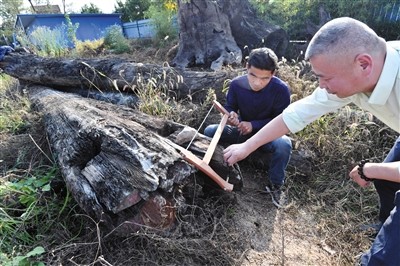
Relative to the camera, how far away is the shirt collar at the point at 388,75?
137 cm

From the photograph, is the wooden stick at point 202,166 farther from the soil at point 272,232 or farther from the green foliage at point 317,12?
the green foliage at point 317,12

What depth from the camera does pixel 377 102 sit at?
148 cm

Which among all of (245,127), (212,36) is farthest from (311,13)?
(245,127)

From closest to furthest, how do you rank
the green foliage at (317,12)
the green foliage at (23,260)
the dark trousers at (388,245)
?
the dark trousers at (388,245)
the green foliage at (23,260)
the green foliage at (317,12)

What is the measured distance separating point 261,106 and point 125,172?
4.94 ft

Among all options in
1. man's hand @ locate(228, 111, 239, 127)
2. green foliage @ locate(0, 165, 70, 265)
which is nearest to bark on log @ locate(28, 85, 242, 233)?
green foliage @ locate(0, 165, 70, 265)

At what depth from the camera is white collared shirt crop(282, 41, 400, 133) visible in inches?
54.3

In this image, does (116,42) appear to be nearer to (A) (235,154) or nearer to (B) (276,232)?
(A) (235,154)

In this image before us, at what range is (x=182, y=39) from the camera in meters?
6.14

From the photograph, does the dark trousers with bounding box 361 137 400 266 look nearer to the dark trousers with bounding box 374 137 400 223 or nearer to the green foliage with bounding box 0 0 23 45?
the dark trousers with bounding box 374 137 400 223

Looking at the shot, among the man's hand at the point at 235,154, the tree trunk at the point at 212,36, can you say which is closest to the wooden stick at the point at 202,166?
the man's hand at the point at 235,154

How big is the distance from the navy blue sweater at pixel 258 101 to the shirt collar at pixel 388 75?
1.21 meters

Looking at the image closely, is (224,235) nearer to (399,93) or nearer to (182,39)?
(399,93)

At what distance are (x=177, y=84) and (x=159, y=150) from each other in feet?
6.42
